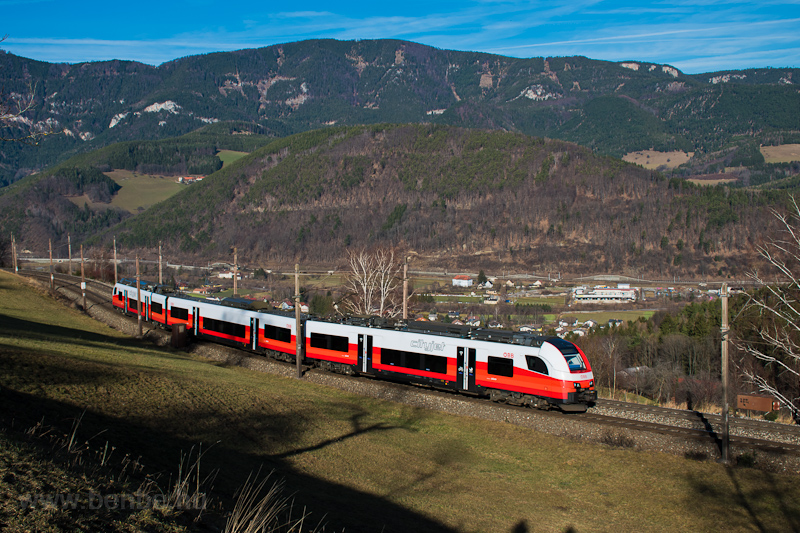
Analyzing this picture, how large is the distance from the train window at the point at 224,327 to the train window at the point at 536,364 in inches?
824

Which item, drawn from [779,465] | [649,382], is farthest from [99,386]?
[649,382]

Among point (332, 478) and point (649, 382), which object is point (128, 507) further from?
point (649, 382)

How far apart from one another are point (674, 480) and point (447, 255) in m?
179

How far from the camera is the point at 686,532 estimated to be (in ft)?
50.1

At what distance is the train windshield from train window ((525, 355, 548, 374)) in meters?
0.94

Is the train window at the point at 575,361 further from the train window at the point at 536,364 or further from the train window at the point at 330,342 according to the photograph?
the train window at the point at 330,342

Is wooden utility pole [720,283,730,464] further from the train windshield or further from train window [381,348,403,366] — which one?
train window [381,348,403,366]

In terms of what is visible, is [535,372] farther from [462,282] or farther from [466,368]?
[462,282]

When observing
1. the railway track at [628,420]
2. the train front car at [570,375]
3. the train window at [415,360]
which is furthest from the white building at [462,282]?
the train front car at [570,375]

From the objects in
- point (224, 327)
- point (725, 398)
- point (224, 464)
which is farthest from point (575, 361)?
point (224, 327)

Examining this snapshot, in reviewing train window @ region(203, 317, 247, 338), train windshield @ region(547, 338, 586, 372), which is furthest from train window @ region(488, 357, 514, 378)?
train window @ region(203, 317, 247, 338)

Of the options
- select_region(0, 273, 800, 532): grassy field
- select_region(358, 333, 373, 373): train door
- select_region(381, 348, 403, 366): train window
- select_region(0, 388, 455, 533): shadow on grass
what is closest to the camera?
select_region(0, 388, 455, 533): shadow on grass

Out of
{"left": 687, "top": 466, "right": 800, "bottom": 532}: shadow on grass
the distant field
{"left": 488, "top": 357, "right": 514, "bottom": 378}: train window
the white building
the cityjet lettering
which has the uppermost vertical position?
the cityjet lettering

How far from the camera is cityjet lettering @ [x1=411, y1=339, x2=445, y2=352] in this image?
2766 centimetres
